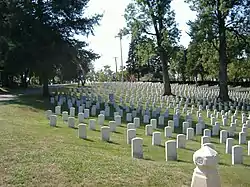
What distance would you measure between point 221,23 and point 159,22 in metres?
5.61

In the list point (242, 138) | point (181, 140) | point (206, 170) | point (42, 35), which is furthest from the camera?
point (42, 35)

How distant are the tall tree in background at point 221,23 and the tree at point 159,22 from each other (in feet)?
7.90

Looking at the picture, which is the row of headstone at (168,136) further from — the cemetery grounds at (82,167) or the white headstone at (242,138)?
the cemetery grounds at (82,167)

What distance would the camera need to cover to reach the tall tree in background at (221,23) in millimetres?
28553

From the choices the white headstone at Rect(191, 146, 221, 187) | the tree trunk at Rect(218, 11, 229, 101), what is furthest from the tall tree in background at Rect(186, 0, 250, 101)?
the white headstone at Rect(191, 146, 221, 187)

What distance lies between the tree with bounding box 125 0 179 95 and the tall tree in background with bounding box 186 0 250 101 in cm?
241

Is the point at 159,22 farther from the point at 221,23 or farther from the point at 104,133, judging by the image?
the point at 104,133

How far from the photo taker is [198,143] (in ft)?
40.5

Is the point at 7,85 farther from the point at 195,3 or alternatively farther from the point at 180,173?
the point at 180,173

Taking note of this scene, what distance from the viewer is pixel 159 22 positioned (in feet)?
104

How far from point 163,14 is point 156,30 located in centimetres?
162

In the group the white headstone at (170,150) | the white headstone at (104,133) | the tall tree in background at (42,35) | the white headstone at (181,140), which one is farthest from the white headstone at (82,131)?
the tall tree in background at (42,35)

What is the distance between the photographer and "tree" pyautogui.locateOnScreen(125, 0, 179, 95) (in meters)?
31.2

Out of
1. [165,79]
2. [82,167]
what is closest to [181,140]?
[82,167]
